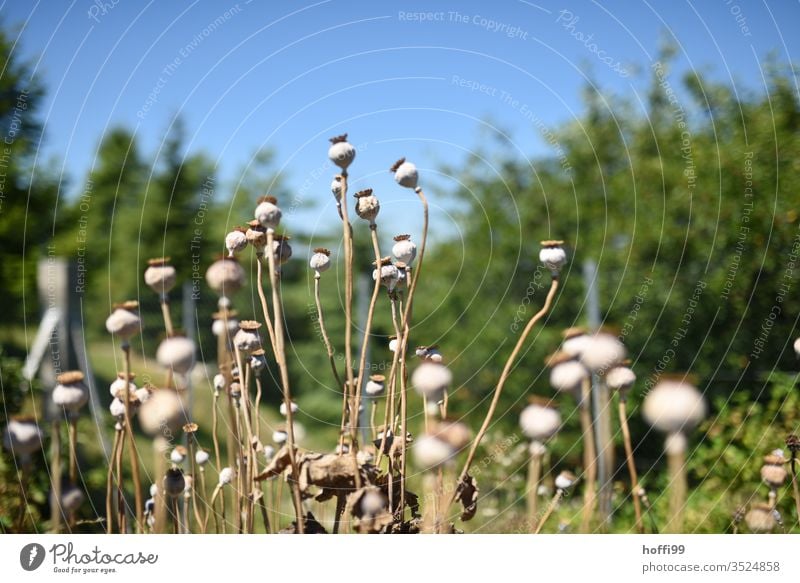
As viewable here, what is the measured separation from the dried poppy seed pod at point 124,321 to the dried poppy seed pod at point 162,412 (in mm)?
74

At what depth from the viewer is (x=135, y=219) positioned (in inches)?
291

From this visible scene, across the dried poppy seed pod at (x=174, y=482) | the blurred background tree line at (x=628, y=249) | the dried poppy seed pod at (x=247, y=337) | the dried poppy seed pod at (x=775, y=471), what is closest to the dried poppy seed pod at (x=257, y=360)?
the dried poppy seed pod at (x=247, y=337)

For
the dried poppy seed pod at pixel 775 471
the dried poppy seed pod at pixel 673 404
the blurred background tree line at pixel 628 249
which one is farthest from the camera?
the blurred background tree line at pixel 628 249

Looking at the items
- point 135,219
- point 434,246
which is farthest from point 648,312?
point 135,219

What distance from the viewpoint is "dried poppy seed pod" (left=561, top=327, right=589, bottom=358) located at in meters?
0.73

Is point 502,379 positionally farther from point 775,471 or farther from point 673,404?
point 775,471

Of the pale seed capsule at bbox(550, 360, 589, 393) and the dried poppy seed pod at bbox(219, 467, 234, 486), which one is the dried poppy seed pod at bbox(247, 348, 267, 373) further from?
the pale seed capsule at bbox(550, 360, 589, 393)

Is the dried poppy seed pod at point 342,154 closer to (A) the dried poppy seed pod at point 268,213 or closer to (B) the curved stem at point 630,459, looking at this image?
(A) the dried poppy seed pod at point 268,213

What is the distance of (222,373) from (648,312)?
273 centimetres

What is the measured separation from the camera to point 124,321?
685 mm

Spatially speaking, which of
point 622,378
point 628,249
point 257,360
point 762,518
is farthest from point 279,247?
point 628,249

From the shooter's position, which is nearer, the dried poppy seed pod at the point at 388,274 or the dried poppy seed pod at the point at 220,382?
the dried poppy seed pod at the point at 388,274

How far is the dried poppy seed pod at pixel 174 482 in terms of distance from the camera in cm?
75

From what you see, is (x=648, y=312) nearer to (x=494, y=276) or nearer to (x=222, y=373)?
(x=494, y=276)
